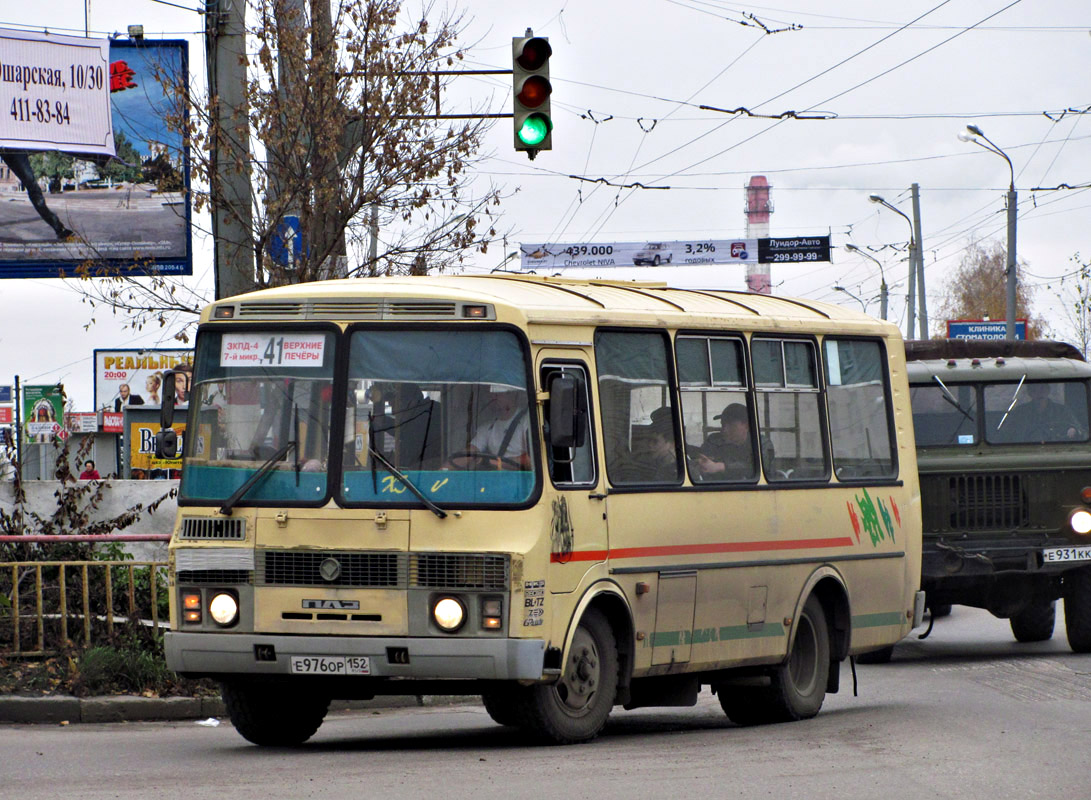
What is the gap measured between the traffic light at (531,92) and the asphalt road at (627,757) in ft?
14.9

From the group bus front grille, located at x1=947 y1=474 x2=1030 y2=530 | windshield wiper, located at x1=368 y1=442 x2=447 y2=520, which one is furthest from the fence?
bus front grille, located at x1=947 y1=474 x2=1030 y2=530

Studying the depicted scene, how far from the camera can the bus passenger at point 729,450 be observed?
36.4 ft

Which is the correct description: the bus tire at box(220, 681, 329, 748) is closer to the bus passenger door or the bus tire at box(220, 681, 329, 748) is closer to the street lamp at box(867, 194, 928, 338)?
the bus passenger door

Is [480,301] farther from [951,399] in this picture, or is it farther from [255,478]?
[951,399]

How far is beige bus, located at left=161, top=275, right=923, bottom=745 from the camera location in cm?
938

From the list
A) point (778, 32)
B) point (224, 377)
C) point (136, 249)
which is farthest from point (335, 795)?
point (778, 32)

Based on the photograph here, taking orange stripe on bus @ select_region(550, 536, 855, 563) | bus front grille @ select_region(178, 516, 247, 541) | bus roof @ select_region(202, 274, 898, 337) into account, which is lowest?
orange stripe on bus @ select_region(550, 536, 855, 563)

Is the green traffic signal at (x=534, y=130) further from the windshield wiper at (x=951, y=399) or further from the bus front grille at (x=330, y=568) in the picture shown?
the bus front grille at (x=330, y=568)

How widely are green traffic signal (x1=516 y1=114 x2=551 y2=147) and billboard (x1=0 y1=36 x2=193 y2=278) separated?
8.42 metres

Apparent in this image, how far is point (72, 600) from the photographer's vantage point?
13.5m

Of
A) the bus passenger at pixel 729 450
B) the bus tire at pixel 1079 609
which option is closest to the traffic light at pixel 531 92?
the bus passenger at pixel 729 450

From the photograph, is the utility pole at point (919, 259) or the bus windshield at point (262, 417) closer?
the bus windshield at point (262, 417)

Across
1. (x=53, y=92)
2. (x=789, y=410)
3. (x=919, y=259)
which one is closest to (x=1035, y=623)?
(x=789, y=410)

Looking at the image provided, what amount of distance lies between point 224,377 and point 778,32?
2080 centimetres
